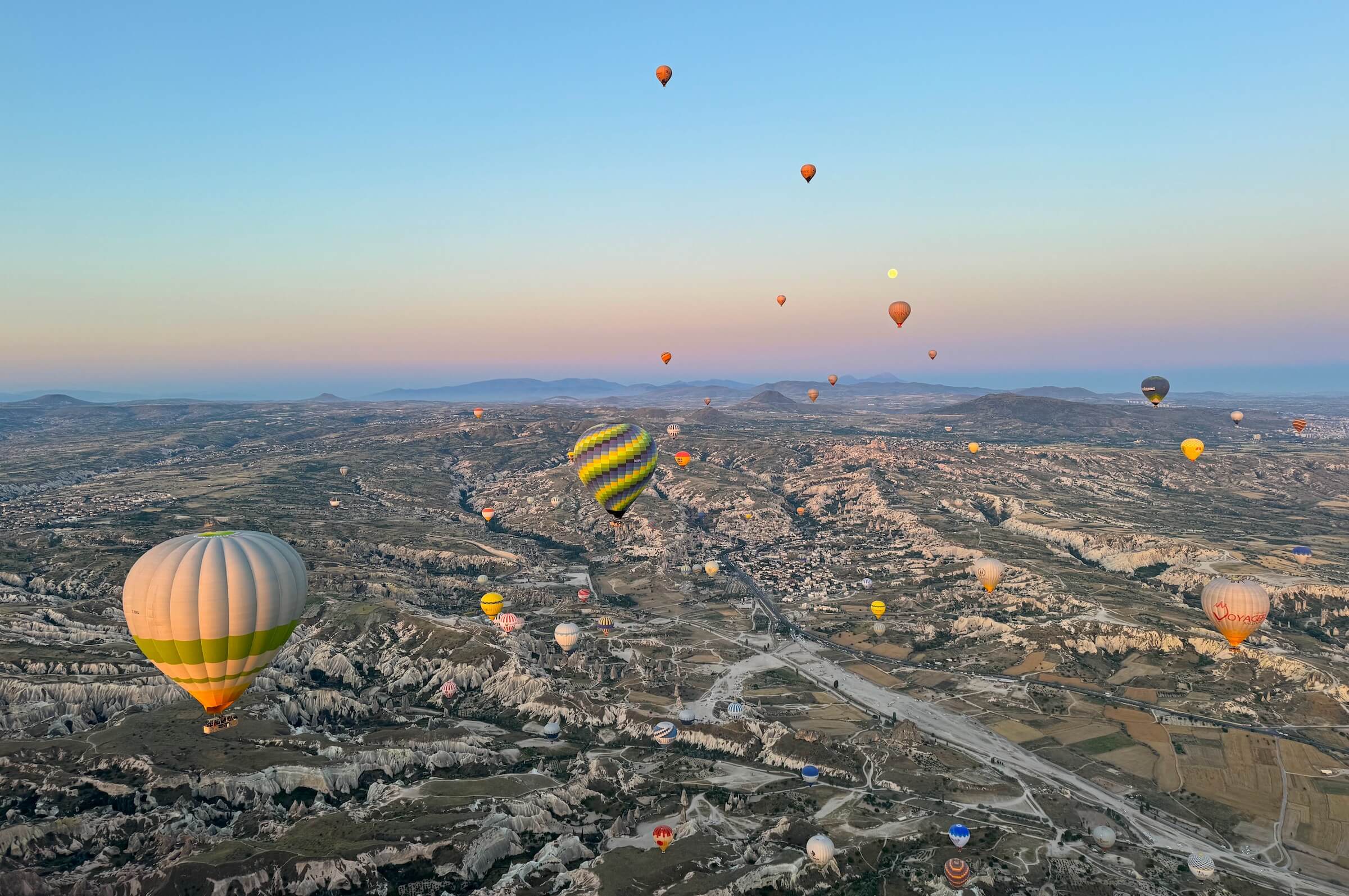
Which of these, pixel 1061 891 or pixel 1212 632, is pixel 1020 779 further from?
pixel 1212 632

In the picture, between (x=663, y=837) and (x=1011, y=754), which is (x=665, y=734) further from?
(x=1011, y=754)

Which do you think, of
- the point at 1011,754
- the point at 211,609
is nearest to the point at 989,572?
the point at 1011,754

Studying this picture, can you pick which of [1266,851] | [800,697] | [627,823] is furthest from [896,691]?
[627,823]

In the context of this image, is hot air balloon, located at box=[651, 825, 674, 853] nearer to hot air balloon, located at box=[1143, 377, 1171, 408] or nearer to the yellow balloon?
the yellow balloon

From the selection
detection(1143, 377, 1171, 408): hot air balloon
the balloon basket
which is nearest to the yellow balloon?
the balloon basket

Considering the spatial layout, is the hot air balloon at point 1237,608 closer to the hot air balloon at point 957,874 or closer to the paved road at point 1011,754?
the paved road at point 1011,754

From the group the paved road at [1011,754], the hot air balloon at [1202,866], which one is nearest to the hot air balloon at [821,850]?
the paved road at [1011,754]
